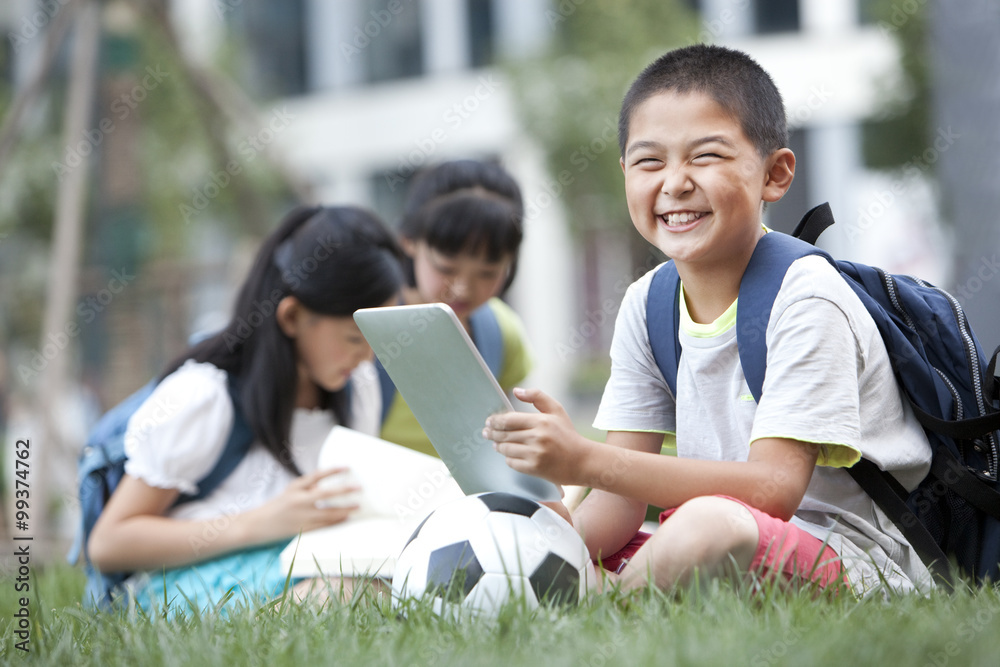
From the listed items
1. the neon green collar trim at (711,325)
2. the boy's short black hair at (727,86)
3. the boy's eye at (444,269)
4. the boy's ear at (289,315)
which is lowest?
the neon green collar trim at (711,325)

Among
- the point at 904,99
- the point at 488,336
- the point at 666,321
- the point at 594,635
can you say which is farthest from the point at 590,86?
the point at 594,635

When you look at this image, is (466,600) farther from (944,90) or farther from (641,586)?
(944,90)

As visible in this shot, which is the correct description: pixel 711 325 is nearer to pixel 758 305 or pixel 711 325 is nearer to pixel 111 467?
pixel 758 305

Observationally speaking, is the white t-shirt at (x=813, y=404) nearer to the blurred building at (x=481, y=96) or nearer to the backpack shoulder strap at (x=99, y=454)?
the backpack shoulder strap at (x=99, y=454)

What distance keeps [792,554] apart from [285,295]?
149 cm

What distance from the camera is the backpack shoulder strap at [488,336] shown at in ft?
10.7

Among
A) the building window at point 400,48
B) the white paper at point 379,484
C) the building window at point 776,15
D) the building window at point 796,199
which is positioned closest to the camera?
the white paper at point 379,484

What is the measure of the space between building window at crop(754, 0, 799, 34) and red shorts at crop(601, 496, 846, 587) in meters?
12.3

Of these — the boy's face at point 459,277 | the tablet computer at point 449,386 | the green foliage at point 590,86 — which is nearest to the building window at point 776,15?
the green foliage at point 590,86

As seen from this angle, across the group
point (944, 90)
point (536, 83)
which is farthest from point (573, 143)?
point (944, 90)

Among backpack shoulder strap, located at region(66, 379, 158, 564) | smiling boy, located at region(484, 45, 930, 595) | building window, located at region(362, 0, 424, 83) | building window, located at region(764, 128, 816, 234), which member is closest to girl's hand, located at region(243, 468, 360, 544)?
backpack shoulder strap, located at region(66, 379, 158, 564)

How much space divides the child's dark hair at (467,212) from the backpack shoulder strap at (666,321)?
116 centimetres

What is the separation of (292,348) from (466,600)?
1.19 meters

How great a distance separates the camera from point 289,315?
8.60 ft
